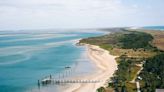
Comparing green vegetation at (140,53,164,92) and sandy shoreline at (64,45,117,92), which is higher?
green vegetation at (140,53,164,92)

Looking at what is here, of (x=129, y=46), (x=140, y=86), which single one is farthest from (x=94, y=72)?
(x=129, y=46)

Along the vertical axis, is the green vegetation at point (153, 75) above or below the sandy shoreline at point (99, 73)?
above

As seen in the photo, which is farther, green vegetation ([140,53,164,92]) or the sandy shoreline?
the sandy shoreline

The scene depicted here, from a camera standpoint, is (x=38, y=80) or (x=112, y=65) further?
(x=112, y=65)

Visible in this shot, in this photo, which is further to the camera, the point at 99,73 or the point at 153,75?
the point at 99,73

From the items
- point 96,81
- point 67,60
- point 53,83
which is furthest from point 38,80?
point 67,60

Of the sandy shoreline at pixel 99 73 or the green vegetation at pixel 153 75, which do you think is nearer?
the green vegetation at pixel 153 75

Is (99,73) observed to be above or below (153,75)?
below

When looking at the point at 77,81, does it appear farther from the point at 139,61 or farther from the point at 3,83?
the point at 139,61

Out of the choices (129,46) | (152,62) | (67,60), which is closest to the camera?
(152,62)

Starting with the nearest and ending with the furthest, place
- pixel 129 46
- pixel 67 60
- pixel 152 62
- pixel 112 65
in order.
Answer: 1. pixel 152 62
2. pixel 112 65
3. pixel 67 60
4. pixel 129 46
